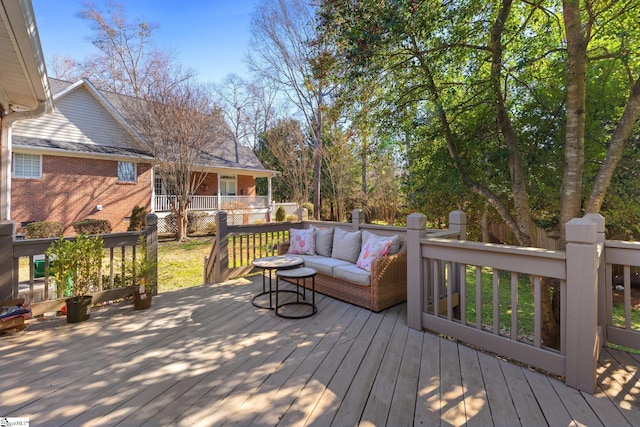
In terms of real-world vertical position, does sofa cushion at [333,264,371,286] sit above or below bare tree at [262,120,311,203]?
below

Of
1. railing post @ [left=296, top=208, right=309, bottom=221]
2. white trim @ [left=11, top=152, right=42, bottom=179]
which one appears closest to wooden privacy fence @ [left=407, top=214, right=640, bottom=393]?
railing post @ [left=296, top=208, right=309, bottom=221]

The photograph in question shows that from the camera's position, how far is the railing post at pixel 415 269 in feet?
10.5

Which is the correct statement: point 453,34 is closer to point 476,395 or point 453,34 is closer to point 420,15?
point 420,15

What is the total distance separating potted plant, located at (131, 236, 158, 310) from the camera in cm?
380

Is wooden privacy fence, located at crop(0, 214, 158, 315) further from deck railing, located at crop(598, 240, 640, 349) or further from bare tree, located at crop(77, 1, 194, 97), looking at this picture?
bare tree, located at crop(77, 1, 194, 97)

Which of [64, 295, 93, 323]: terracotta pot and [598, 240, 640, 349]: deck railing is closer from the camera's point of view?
[598, 240, 640, 349]: deck railing

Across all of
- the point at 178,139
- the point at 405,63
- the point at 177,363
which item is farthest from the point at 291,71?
the point at 177,363

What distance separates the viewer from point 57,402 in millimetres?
2018

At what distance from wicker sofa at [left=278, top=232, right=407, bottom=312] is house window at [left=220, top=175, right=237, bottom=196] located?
1315 cm

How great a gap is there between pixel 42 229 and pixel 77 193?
6.24ft

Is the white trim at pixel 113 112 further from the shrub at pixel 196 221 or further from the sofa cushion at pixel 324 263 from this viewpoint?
the sofa cushion at pixel 324 263

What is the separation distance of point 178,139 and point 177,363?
33.0 ft

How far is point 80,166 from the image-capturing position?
37.0ft

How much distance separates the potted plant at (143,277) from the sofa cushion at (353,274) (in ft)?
7.98
